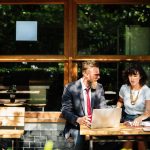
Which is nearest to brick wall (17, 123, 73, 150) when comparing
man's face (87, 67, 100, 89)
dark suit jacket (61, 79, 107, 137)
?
dark suit jacket (61, 79, 107, 137)

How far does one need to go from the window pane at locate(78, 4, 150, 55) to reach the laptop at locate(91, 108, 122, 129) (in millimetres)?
1775

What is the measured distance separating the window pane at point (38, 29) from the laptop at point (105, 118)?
1876 millimetres

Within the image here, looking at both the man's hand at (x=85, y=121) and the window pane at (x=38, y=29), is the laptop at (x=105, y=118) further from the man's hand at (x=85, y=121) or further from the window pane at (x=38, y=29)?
the window pane at (x=38, y=29)

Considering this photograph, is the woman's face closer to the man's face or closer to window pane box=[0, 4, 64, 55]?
the man's face

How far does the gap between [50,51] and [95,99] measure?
1.12 metres

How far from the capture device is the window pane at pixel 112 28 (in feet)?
25.6

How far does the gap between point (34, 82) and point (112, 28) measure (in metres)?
1.37

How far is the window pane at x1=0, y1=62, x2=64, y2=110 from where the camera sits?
25.6 ft

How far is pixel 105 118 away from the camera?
6.15 metres

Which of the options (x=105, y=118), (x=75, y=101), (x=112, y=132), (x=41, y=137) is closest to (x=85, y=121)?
(x=105, y=118)

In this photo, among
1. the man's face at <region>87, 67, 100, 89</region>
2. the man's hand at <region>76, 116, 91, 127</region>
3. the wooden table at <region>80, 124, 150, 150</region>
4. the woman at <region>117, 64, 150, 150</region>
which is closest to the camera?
the wooden table at <region>80, 124, 150, 150</region>

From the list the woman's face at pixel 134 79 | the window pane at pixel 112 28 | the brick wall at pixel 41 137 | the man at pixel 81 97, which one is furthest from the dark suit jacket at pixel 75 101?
the window pane at pixel 112 28

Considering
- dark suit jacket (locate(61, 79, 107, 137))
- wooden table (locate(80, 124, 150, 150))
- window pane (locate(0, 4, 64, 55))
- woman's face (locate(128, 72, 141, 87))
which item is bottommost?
wooden table (locate(80, 124, 150, 150))

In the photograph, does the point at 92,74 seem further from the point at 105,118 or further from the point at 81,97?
the point at 105,118
